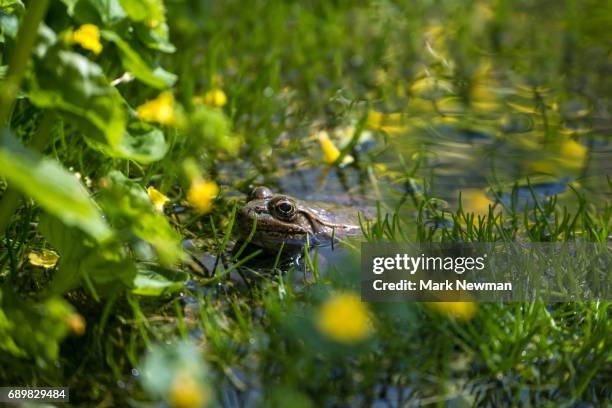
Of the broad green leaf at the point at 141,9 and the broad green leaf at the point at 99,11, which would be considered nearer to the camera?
the broad green leaf at the point at 141,9

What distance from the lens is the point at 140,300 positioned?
9.79 ft

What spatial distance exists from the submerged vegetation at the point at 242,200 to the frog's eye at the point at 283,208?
0.21 meters

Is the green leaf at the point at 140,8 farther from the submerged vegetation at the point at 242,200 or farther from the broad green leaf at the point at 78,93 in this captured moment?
the broad green leaf at the point at 78,93

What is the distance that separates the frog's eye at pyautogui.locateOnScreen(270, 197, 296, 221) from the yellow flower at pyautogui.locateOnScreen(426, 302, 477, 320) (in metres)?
1.01

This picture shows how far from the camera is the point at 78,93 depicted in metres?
2.30

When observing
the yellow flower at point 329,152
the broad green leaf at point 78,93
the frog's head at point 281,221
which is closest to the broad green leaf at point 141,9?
the broad green leaf at point 78,93

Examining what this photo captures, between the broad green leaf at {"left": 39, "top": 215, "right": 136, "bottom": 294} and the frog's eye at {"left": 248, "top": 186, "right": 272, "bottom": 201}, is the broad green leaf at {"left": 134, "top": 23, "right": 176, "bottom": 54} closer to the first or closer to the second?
the broad green leaf at {"left": 39, "top": 215, "right": 136, "bottom": 294}

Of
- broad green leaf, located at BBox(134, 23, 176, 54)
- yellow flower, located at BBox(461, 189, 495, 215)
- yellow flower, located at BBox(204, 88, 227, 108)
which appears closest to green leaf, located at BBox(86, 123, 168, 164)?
broad green leaf, located at BBox(134, 23, 176, 54)

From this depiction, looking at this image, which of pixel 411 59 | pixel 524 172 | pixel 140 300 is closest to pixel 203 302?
pixel 140 300

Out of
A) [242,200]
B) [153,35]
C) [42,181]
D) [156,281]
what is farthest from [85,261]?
[242,200]

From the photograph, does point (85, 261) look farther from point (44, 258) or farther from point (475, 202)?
point (475, 202)

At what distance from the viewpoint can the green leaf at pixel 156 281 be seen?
2.67m

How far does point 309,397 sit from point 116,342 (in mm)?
640

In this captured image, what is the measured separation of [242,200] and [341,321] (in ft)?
5.44
